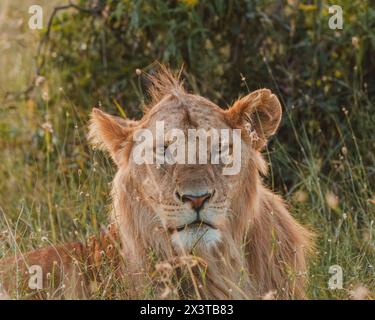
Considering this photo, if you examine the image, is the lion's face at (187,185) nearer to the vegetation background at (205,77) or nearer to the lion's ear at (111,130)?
the lion's ear at (111,130)

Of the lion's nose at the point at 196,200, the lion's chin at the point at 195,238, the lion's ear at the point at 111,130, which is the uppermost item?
the lion's ear at the point at 111,130

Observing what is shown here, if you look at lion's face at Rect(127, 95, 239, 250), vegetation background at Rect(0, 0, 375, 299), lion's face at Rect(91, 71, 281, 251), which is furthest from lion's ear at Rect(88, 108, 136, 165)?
vegetation background at Rect(0, 0, 375, 299)

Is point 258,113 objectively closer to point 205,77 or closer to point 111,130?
point 111,130

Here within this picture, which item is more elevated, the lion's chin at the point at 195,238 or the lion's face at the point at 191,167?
the lion's face at the point at 191,167

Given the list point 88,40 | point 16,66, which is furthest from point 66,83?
point 16,66

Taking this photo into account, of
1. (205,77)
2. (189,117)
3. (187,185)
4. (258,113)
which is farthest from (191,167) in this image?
(205,77)

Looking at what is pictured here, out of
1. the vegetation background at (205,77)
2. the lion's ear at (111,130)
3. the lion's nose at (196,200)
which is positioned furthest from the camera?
the vegetation background at (205,77)

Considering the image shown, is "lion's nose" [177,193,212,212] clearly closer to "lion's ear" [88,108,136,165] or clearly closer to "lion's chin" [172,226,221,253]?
"lion's chin" [172,226,221,253]

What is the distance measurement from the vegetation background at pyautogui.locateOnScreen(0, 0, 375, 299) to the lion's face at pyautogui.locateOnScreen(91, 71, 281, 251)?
1429mm

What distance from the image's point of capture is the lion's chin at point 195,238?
4176 mm

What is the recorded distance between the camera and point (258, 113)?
15.3 feet

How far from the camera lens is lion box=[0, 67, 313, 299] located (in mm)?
4215

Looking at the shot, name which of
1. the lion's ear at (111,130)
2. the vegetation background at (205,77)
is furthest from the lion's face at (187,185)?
the vegetation background at (205,77)
